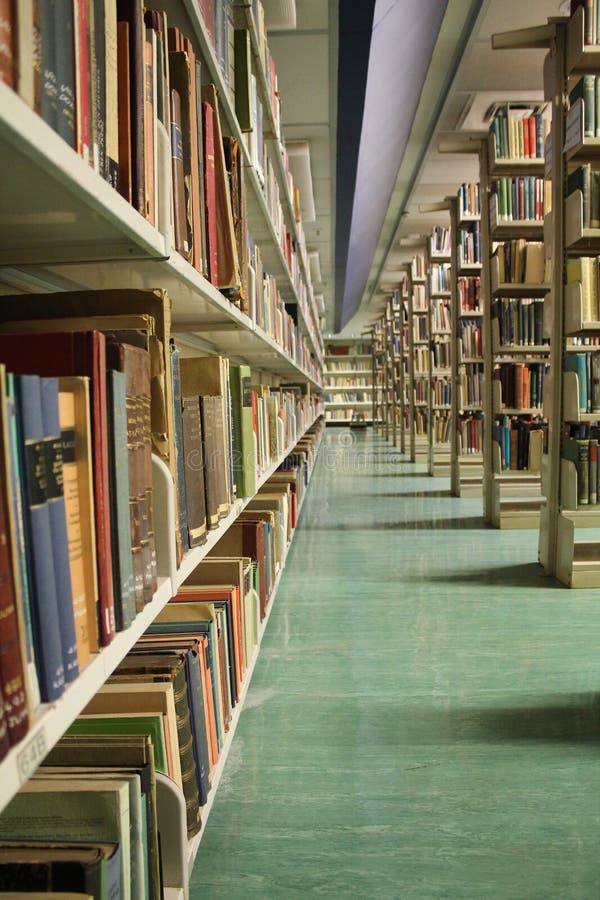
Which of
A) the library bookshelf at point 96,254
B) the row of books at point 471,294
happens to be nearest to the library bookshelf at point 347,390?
the row of books at point 471,294

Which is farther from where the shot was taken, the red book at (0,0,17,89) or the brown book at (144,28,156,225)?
the brown book at (144,28,156,225)

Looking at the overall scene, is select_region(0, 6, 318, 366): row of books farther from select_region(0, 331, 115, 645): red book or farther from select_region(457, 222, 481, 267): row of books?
select_region(457, 222, 481, 267): row of books

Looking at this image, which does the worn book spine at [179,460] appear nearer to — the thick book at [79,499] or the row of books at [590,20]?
the thick book at [79,499]

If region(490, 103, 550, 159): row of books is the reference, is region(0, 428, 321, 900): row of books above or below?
below

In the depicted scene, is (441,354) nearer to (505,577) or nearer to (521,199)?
(521,199)

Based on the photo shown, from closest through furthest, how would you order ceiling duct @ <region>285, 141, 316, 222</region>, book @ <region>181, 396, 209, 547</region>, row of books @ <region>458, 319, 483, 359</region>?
book @ <region>181, 396, 209, 547</region> < ceiling duct @ <region>285, 141, 316, 222</region> < row of books @ <region>458, 319, 483, 359</region>

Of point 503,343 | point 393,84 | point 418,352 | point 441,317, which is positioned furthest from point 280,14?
point 418,352

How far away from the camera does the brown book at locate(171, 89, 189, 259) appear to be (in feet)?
3.57

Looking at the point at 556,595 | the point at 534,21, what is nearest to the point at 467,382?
the point at 534,21

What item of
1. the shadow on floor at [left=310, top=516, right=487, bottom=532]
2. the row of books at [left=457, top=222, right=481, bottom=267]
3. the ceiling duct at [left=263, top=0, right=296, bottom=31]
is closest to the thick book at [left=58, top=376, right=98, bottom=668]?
the ceiling duct at [left=263, top=0, right=296, bottom=31]

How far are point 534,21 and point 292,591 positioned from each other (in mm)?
3785

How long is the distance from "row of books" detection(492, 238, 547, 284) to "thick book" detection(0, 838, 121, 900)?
402 centimetres

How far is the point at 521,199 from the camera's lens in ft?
14.1

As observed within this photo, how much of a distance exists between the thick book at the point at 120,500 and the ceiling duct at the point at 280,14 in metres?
3.36
